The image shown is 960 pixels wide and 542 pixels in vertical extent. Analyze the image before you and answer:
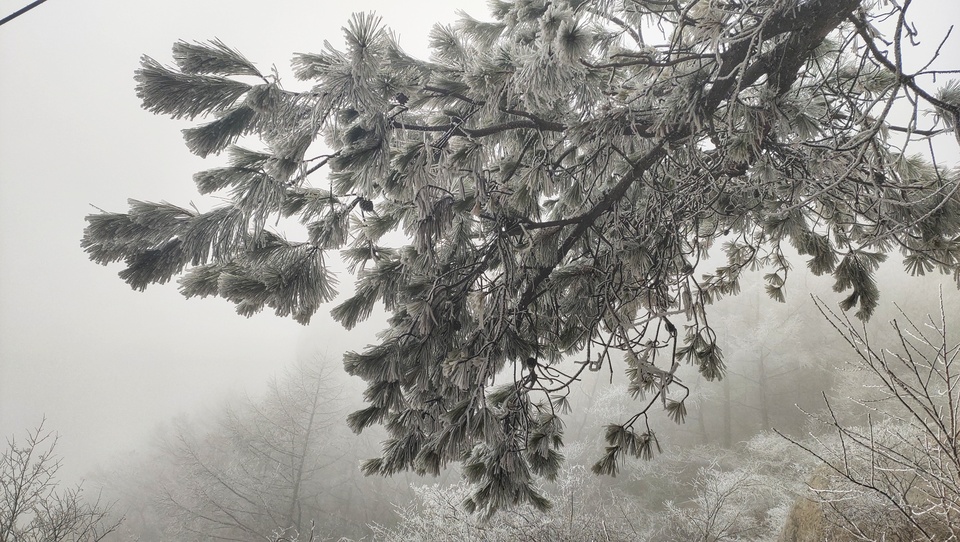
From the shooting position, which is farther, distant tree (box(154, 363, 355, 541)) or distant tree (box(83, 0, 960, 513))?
distant tree (box(154, 363, 355, 541))

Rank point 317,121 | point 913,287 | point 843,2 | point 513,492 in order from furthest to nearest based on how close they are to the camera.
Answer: point 913,287 < point 513,492 < point 843,2 < point 317,121

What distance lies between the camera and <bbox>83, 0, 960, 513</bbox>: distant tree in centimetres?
121

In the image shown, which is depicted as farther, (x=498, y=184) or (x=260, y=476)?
(x=260, y=476)

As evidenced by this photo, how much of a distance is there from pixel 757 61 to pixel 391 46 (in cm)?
138

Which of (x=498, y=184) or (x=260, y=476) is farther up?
(x=260, y=476)

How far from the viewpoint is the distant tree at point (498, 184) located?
121cm

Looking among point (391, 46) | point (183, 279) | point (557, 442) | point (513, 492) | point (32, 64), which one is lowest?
A: point (513, 492)

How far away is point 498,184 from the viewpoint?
1825 millimetres

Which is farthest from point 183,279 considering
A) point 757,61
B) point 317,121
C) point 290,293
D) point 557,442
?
point 757,61

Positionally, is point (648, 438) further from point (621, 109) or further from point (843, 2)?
point (843, 2)

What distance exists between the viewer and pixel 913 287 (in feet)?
47.5

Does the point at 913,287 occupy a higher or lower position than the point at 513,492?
higher

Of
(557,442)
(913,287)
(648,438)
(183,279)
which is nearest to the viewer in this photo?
(183,279)

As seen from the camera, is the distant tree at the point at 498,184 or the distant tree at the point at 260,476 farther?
the distant tree at the point at 260,476
